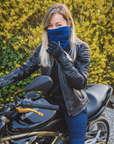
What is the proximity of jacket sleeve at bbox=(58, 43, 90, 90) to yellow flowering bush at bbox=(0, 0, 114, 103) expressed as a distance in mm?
1829

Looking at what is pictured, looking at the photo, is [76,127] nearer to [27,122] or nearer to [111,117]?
[27,122]

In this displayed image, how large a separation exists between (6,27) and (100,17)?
2.43 m

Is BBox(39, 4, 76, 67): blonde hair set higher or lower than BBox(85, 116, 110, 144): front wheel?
higher

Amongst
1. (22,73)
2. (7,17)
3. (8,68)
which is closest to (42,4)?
(7,17)

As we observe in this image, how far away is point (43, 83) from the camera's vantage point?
83cm

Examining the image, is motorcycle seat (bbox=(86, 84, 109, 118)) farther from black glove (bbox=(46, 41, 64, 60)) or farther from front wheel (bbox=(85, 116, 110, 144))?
black glove (bbox=(46, 41, 64, 60))

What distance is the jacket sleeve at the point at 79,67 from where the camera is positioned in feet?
3.26

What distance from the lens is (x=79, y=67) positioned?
1.23 meters

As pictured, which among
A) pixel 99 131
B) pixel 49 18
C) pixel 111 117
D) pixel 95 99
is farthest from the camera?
pixel 111 117

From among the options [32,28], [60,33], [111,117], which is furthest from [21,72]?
[111,117]

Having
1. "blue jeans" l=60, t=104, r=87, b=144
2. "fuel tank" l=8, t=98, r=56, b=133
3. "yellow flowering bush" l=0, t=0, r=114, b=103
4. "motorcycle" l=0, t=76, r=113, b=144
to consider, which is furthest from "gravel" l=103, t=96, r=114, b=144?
"fuel tank" l=8, t=98, r=56, b=133

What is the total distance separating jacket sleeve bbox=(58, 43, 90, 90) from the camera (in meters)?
0.99

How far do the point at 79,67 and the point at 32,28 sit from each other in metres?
2.64

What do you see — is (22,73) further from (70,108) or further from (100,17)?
(100,17)
